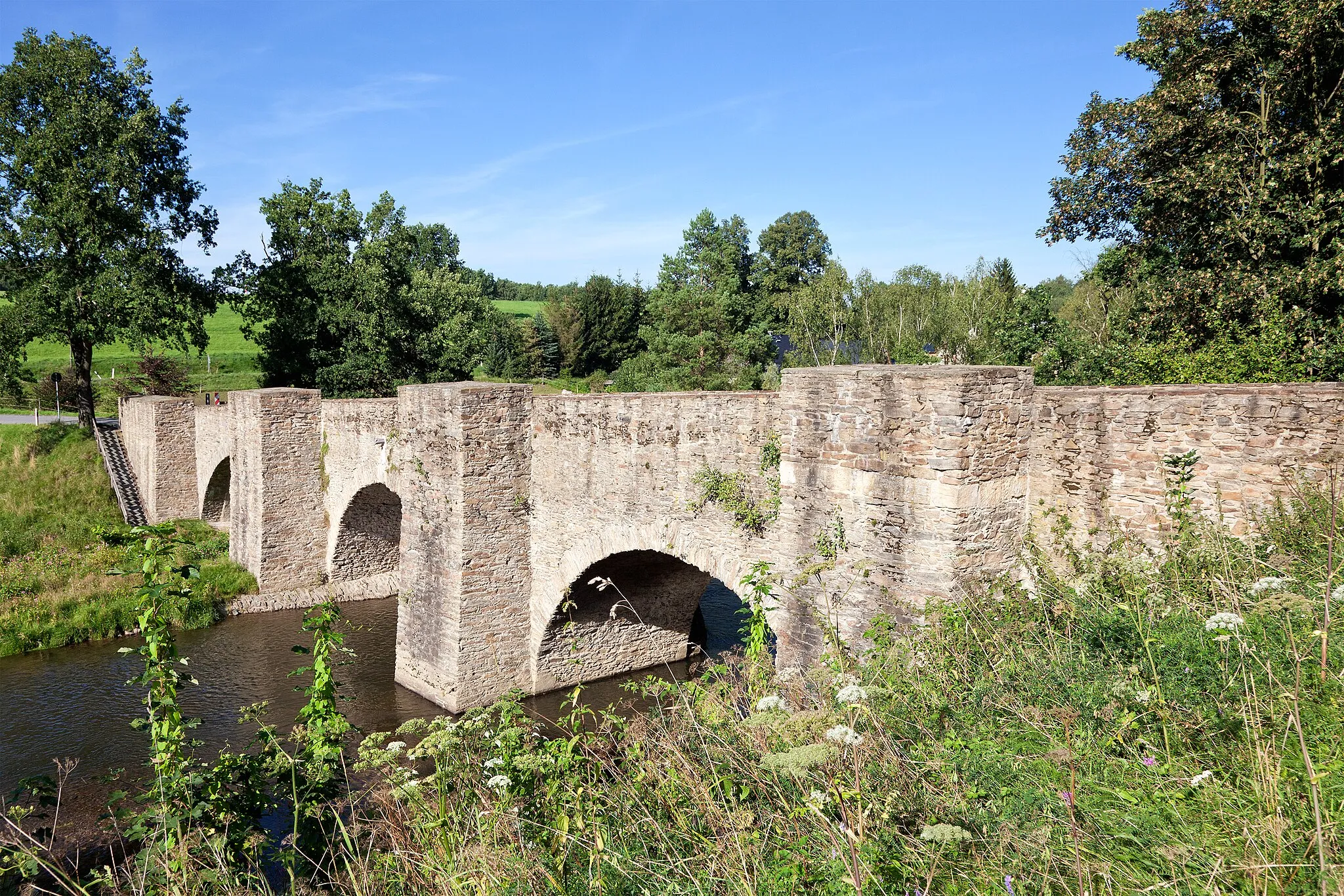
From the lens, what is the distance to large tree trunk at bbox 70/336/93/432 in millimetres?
25625

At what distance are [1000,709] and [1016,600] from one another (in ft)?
7.22

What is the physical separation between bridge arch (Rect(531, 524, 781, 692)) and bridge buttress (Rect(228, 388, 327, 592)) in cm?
904

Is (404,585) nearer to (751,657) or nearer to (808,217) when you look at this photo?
(751,657)

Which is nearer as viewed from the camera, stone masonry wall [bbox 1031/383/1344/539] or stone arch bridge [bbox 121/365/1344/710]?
stone masonry wall [bbox 1031/383/1344/539]

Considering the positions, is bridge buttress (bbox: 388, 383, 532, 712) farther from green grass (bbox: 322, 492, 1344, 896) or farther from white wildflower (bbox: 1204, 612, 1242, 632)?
white wildflower (bbox: 1204, 612, 1242, 632)

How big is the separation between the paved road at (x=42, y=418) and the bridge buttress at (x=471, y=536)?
26750 mm

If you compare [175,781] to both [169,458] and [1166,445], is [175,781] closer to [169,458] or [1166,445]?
[1166,445]

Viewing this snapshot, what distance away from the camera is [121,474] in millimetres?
26797

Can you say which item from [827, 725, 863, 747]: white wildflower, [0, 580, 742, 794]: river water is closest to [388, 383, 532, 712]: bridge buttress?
[0, 580, 742, 794]: river water

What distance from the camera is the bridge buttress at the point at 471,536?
38.9 feet

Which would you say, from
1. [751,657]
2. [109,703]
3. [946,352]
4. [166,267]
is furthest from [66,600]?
[946,352]

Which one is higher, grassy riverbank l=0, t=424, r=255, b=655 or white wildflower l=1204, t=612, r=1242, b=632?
white wildflower l=1204, t=612, r=1242, b=632

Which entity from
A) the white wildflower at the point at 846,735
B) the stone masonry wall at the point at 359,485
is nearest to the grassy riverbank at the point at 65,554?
the stone masonry wall at the point at 359,485

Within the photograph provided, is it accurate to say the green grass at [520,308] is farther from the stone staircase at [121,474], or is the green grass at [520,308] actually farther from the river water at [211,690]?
the river water at [211,690]
